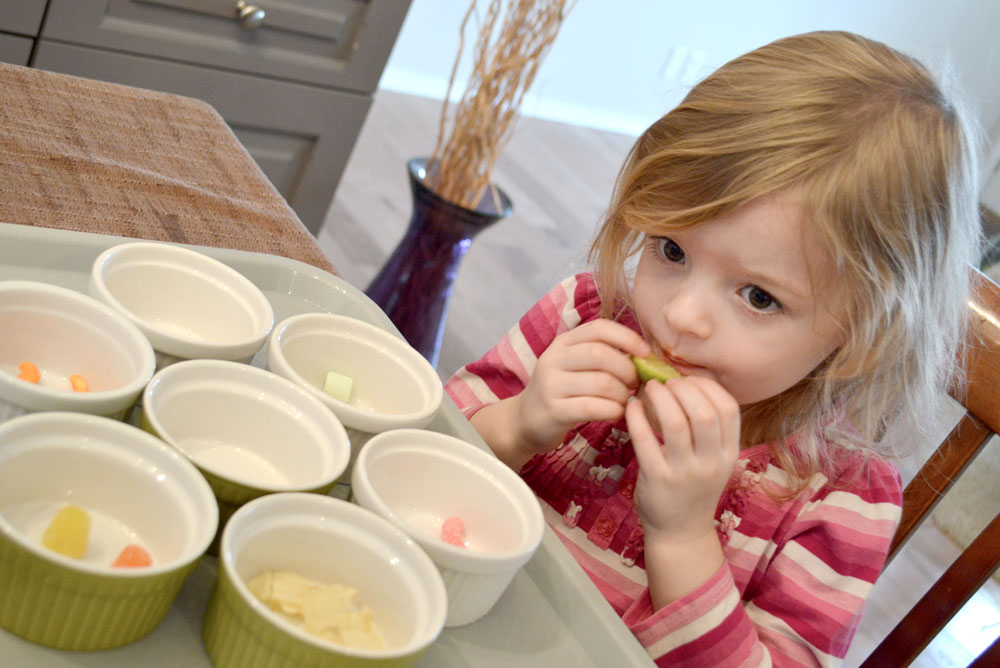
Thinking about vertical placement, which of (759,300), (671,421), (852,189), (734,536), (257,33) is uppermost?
(852,189)

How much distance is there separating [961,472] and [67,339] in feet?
2.50

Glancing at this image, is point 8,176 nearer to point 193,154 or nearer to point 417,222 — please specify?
point 193,154

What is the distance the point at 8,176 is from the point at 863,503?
0.79m

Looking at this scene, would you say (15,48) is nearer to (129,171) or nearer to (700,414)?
(129,171)

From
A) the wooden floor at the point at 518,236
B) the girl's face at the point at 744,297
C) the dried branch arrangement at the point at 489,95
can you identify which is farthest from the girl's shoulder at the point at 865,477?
the dried branch arrangement at the point at 489,95

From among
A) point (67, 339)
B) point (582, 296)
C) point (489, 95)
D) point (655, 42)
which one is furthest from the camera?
point (655, 42)

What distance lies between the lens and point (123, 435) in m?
0.53

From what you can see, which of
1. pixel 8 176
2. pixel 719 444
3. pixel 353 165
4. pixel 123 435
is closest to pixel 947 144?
pixel 719 444

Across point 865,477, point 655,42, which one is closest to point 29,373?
point 865,477

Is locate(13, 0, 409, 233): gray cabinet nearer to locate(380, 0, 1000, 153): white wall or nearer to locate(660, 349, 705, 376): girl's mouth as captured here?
locate(660, 349, 705, 376): girl's mouth

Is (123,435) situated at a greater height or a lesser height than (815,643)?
greater

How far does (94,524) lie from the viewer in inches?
21.2

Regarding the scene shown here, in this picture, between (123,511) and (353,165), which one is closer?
(123,511)

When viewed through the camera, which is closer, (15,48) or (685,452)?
(685,452)
